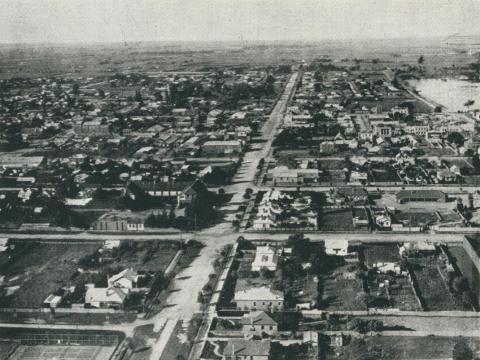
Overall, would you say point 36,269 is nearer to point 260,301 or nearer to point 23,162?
point 260,301

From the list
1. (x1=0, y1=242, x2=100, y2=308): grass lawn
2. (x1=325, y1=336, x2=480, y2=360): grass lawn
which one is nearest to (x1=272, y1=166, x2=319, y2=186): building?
(x1=0, y1=242, x2=100, y2=308): grass lawn

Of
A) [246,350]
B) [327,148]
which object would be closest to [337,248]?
[246,350]

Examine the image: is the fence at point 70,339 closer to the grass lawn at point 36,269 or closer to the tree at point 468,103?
the grass lawn at point 36,269

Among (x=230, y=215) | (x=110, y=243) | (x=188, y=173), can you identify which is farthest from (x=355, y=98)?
(x=110, y=243)

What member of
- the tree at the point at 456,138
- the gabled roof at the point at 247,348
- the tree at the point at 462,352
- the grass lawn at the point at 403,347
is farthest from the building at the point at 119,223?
the tree at the point at 456,138

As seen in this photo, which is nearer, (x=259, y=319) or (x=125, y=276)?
(x=259, y=319)

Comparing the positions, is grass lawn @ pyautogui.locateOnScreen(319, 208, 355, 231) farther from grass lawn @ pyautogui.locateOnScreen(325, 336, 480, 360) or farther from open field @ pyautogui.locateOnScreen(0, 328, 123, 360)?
open field @ pyautogui.locateOnScreen(0, 328, 123, 360)
